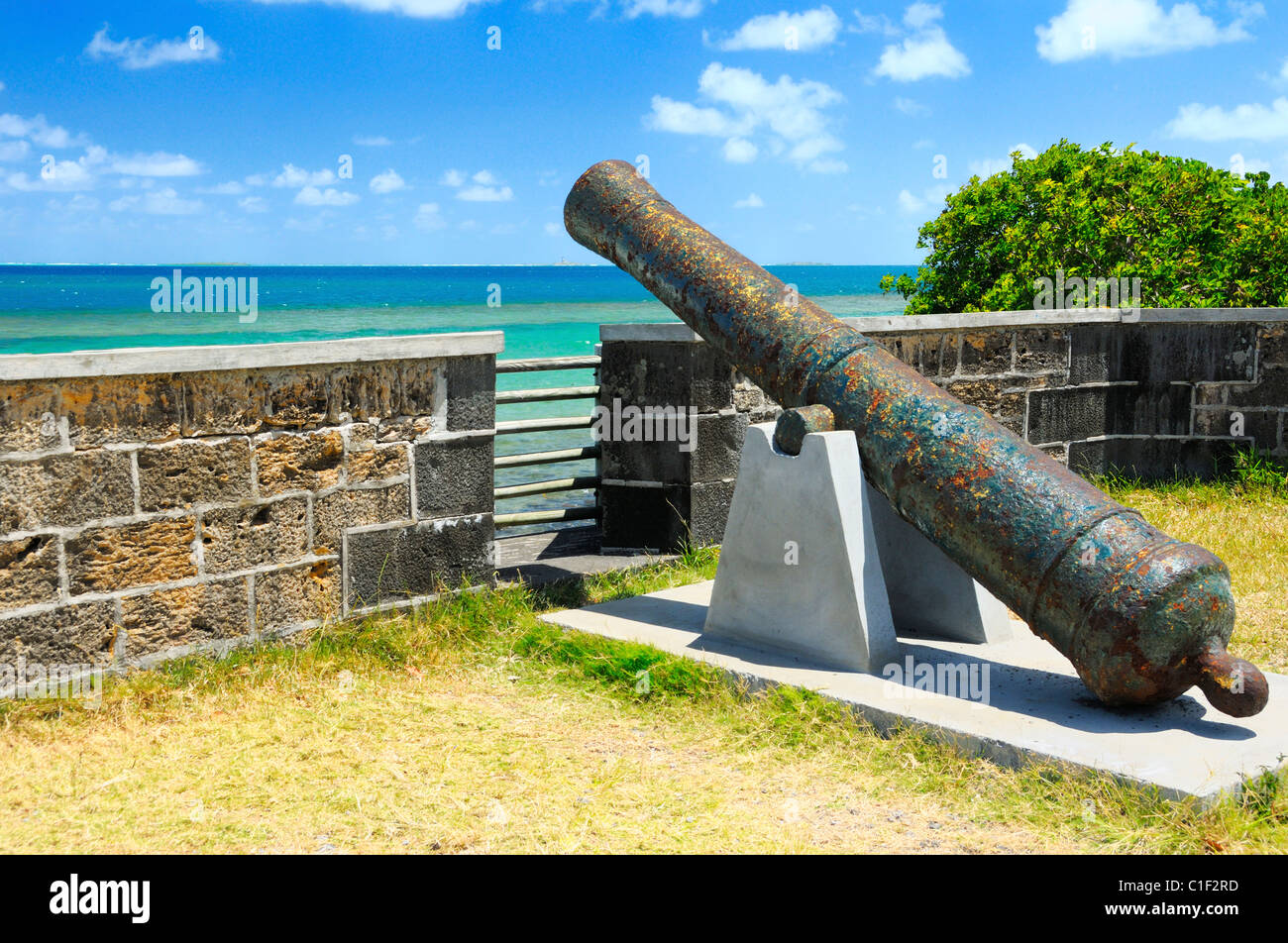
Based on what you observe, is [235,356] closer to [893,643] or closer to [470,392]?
[470,392]

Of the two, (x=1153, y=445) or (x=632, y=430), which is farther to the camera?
(x=1153, y=445)

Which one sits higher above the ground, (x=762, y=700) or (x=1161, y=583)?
(x=1161, y=583)

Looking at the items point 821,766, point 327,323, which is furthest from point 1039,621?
point 327,323

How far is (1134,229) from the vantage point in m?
11.1

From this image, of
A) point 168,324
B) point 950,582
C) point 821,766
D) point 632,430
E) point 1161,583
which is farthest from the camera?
point 168,324

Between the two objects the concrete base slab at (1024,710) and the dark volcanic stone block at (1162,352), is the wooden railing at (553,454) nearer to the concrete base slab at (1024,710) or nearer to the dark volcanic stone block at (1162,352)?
the concrete base slab at (1024,710)

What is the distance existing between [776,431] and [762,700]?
0.97 m

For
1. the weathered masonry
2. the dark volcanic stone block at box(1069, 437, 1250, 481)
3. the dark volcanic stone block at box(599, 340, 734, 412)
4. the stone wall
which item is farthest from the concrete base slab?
the dark volcanic stone block at box(1069, 437, 1250, 481)

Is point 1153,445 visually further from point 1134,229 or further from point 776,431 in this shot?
point 776,431

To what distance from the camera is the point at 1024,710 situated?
3.93 meters

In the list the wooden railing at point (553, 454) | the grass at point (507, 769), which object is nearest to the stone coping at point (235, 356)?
the grass at point (507, 769)

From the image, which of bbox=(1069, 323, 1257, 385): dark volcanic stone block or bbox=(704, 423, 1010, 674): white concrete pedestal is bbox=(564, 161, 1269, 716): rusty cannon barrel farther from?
bbox=(1069, 323, 1257, 385): dark volcanic stone block

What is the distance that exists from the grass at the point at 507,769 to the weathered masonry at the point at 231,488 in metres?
0.20

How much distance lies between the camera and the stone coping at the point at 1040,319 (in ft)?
22.1
